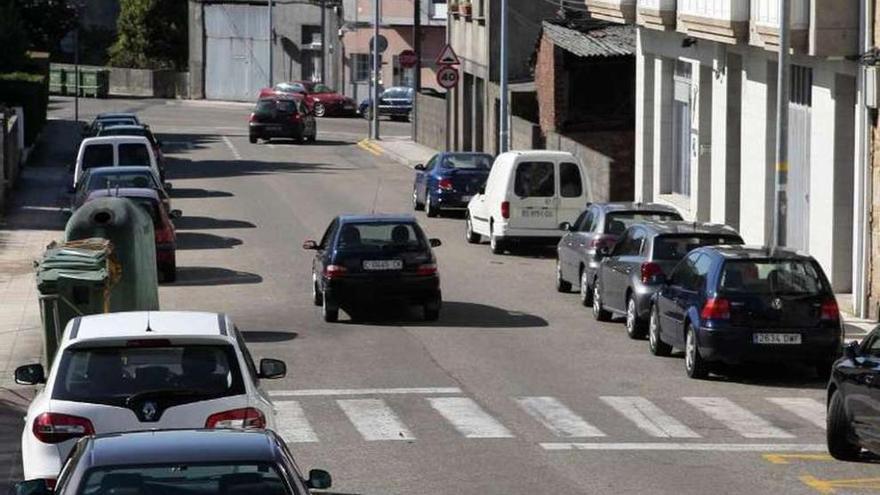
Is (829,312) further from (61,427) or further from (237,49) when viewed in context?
(237,49)

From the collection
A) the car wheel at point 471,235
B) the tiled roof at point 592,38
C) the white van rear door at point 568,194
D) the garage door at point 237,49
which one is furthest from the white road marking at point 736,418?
the garage door at point 237,49

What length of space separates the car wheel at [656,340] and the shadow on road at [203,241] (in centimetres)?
Answer: 1443

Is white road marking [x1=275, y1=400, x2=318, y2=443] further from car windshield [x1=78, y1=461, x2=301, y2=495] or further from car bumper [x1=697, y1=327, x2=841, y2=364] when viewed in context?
car windshield [x1=78, y1=461, x2=301, y2=495]

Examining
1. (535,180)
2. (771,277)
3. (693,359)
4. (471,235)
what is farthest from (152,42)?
(771,277)

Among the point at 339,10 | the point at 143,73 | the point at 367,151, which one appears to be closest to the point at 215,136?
the point at 367,151

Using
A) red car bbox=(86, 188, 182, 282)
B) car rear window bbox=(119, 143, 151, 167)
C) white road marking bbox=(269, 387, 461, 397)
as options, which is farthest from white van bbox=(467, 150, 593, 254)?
white road marking bbox=(269, 387, 461, 397)

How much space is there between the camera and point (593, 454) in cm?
1817

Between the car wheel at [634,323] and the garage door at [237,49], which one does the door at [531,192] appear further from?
the garage door at [237,49]

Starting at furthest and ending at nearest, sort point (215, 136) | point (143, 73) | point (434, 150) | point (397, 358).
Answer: point (143, 73), point (215, 136), point (434, 150), point (397, 358)

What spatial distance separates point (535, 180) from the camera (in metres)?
36.8

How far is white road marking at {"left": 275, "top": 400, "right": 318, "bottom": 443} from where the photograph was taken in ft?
62.4

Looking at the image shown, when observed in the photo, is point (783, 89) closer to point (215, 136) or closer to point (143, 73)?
point (215, 136)

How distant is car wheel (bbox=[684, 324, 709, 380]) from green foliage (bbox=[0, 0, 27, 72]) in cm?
5085

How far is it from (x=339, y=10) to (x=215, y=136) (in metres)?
19.1
